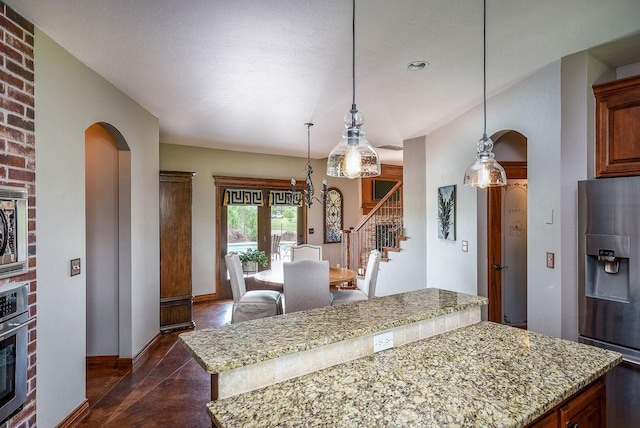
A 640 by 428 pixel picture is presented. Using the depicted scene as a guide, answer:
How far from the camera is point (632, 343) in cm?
218

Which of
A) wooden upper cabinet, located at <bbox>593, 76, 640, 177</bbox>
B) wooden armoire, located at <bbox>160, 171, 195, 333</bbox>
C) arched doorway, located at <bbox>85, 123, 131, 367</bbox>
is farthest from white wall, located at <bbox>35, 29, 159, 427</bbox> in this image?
wooden upper cabinet, located at <bbox>593, 76, 640, 177</bbox>

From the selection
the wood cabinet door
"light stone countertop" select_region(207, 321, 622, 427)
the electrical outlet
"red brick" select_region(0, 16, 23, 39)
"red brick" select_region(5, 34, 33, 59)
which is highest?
"red brick" select_region(0, 16, 23, 39)

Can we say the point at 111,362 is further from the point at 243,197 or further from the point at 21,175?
the point at 243,197

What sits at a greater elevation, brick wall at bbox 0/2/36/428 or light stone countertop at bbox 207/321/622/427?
brick wall at bbox 0/2/36/428

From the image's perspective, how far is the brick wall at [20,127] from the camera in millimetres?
1902

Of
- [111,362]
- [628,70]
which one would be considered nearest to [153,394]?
[111,362]

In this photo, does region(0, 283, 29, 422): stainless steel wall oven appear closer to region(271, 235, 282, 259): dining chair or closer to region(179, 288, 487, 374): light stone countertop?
region(179, 288, 487, 374): light stone countertop

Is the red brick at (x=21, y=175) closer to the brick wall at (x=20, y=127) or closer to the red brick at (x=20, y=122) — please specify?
the brick wall at (x=20, y=127)

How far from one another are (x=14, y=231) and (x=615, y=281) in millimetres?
3553

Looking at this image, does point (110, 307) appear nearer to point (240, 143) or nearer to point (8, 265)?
point (8, 265)

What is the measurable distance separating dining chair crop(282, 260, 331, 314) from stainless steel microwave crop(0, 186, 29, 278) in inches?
83.2

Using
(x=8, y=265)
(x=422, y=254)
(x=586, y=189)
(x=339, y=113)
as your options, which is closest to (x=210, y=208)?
(x=339, y=113)

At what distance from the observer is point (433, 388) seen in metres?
1.20

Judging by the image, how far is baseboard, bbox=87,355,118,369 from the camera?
11.5 ft
